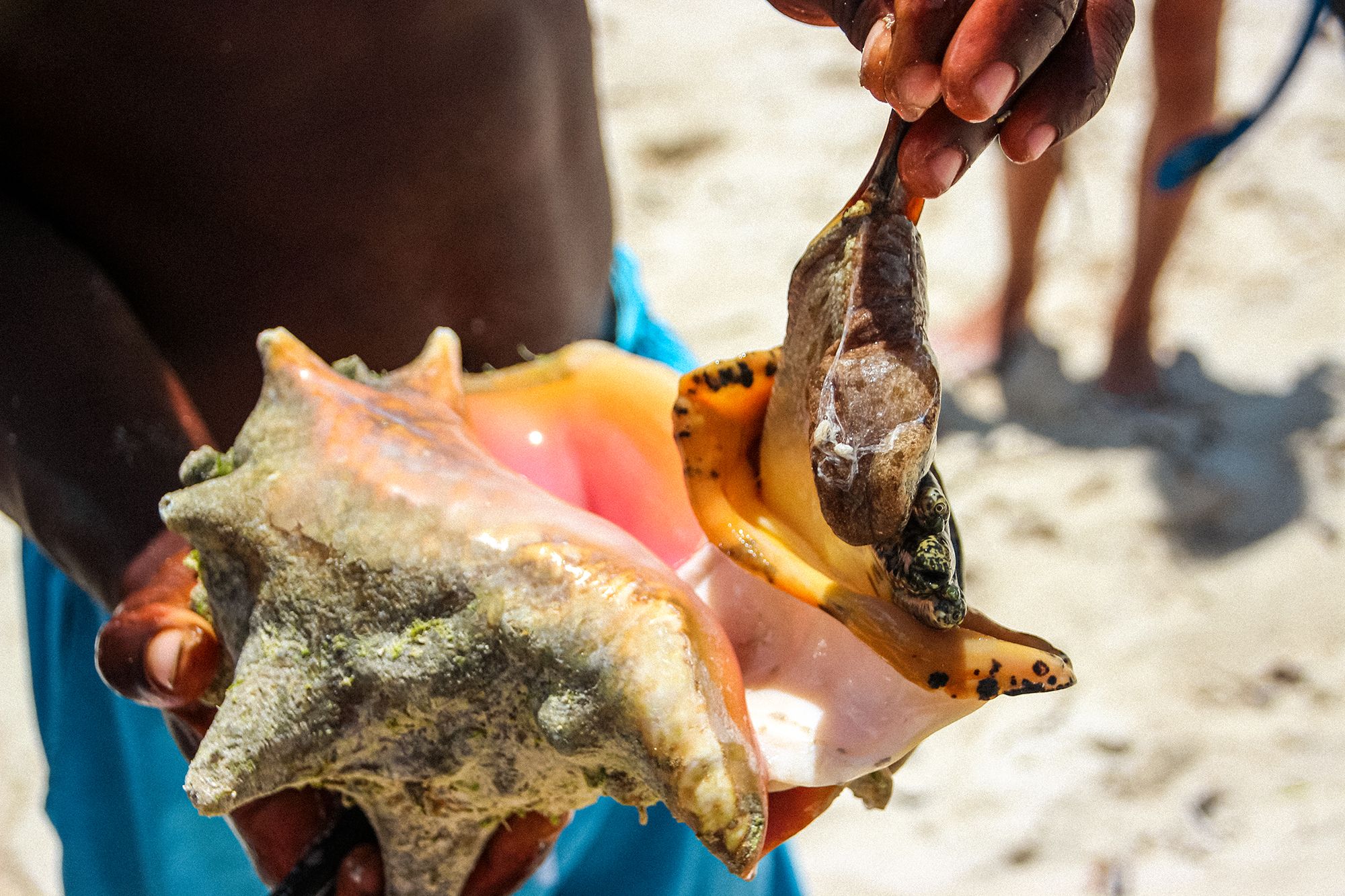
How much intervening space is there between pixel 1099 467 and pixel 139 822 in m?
2.62

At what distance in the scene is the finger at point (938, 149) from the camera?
0.87 metres

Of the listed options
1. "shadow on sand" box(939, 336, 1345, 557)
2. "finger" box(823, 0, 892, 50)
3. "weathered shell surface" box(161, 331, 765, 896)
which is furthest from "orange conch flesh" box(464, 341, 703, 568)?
"shadow on sand" box(939, 336, 1345, 557)

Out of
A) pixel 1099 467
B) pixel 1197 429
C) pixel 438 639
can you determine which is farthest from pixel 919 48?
pixel 1197 429

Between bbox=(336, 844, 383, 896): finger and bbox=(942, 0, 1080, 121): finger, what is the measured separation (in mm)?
957

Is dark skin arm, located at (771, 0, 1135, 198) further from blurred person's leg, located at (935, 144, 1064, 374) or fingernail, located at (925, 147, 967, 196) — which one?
blurred person's leg, located at (935, 144, 1064, 374)

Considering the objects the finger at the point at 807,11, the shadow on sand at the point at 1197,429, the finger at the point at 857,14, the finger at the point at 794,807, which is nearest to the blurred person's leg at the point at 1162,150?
the shadow on sand at the point at 1197,429

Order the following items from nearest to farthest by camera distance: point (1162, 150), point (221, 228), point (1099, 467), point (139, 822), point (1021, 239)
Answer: point (221, 228) → point (139, 822) → point (1099, 467) → point (1162, 150) → point (1021, 239)

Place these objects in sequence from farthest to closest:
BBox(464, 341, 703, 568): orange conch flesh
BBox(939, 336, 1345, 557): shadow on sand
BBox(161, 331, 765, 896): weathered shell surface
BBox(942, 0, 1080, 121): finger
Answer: BBox(939, 336, 1345, 557): shadow on sand, BBox(464, 341, 703, 568): orange conch flesh, BBox(161, 331, 765, 896): weathered shell surface, BBox(942, 0, 1080, 121): finger

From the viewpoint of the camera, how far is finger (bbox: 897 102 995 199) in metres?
0.87

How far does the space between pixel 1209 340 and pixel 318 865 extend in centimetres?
339

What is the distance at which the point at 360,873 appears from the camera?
1.21m

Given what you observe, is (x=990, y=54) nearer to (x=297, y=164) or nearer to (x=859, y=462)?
(x=859, y=462)

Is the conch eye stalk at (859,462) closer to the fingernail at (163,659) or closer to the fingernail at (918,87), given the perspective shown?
the fingernail at (918,87)

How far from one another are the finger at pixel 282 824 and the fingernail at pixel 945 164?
91 cm
